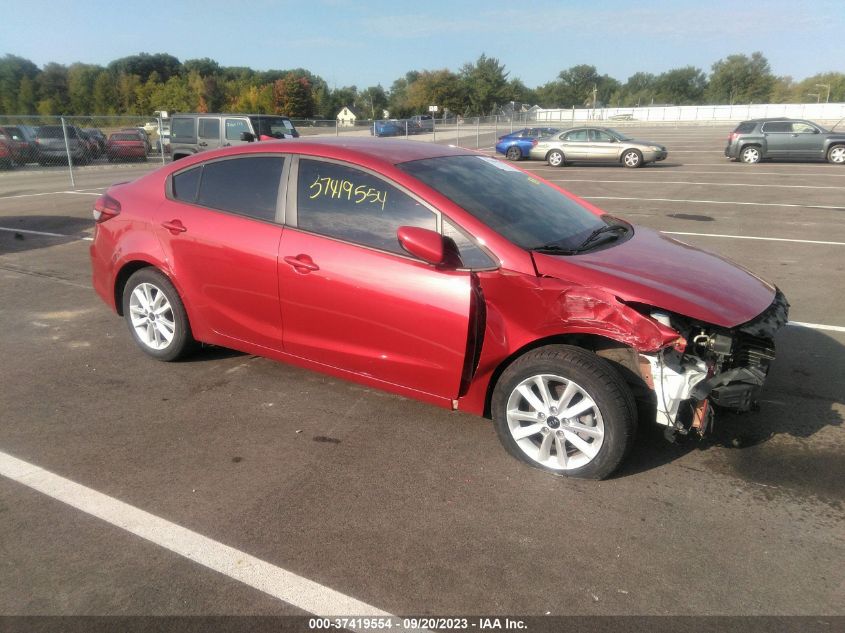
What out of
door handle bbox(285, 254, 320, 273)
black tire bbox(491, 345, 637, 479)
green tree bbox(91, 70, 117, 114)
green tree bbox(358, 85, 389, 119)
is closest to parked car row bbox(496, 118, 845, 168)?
door handle bbox(285, 254, 320, 273)

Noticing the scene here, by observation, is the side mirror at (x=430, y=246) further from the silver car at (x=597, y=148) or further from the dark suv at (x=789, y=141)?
the dark suv at (x=789, y=141)

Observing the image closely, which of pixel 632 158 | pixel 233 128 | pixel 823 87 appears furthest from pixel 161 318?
pixel 823 87

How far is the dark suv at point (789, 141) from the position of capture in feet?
69.9

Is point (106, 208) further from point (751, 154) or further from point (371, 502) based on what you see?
point (751, 154)

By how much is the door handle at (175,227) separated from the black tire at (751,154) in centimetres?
2268

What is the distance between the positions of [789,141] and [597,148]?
629 centimetres

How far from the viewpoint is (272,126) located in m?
18.2

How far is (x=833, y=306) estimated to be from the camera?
610 centimetres

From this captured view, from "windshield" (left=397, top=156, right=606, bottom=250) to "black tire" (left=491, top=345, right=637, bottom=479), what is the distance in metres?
0.68

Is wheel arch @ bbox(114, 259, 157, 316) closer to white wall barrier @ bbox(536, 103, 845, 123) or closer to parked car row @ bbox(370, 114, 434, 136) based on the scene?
parked car row @ bbox(370, 114, 434, 136)

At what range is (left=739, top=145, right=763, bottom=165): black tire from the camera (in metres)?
22.1

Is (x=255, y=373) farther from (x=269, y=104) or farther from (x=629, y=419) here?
(x=269, y=104)

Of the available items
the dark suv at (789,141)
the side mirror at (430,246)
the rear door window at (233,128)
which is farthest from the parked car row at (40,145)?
the dark suv at (789,141)

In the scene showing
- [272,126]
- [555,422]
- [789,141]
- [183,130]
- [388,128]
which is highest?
[388,128]
